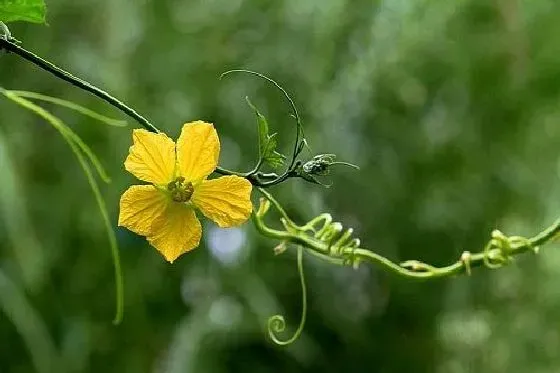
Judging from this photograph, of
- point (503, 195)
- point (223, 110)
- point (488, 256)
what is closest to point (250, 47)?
point (223, 110)

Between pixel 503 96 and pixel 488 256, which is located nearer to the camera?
pixel 488 256

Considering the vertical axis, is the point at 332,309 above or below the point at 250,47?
below

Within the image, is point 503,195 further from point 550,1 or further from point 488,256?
point 488,256

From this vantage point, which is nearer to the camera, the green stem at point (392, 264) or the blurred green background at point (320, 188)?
the green stem at point (392, 264)

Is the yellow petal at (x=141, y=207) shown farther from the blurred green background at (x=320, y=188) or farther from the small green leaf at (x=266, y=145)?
the blurred green background at (x=320, y=188)

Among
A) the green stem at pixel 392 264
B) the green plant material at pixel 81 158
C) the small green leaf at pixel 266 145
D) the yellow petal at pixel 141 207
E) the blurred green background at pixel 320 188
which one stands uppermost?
the blurred green background at pixel 320 188

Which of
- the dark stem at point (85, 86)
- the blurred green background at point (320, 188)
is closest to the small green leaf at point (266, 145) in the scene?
the dark stem at point (85, 86)

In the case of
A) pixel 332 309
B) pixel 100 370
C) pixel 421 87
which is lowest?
pixel 100 370

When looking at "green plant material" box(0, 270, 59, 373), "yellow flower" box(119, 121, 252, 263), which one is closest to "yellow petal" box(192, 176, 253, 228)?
"yellow flower" box(119, 121, 252, 263)
